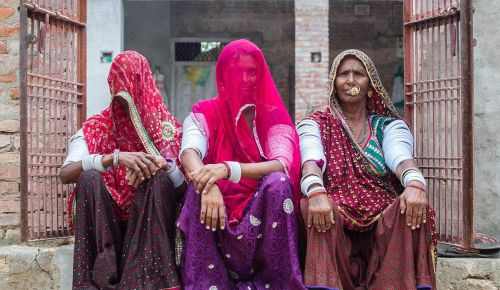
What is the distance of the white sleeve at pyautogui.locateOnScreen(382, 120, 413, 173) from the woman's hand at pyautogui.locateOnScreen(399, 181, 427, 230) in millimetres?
305

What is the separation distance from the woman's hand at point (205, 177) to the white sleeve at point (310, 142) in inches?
20.9

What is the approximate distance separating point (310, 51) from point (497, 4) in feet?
14.2

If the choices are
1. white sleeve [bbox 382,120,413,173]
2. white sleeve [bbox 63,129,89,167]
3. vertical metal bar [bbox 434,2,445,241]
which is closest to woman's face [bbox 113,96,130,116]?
white sleeve [bbox 63,129,89,167]

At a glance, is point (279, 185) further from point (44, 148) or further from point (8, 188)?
point (8, 188)

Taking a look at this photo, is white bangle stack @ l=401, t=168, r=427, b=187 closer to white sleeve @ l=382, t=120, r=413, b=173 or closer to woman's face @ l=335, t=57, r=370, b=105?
white sleeve @ l=382, t=120, r=413, b=173

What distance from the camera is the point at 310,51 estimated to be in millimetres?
8594

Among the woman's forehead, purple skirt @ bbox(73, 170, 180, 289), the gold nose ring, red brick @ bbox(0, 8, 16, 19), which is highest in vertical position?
red brick @ bbox(0, 8, 16, 19)

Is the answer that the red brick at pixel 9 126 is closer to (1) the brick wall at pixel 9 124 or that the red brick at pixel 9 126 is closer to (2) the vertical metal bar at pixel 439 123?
(1) the brick wall at pixel 9 124

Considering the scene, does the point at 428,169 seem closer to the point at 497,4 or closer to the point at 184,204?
the point at 497,4

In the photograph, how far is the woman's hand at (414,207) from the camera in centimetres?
319

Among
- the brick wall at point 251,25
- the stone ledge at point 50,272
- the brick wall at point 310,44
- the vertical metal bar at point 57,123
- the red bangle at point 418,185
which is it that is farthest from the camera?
the brick wall at point 251,25

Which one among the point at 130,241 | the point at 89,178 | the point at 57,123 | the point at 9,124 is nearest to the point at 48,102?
the point at 57,123

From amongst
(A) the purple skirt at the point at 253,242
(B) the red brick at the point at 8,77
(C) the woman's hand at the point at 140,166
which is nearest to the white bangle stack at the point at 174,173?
(C) the woman's hand at the point at 140,166

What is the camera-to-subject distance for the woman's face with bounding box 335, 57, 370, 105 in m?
3.69
